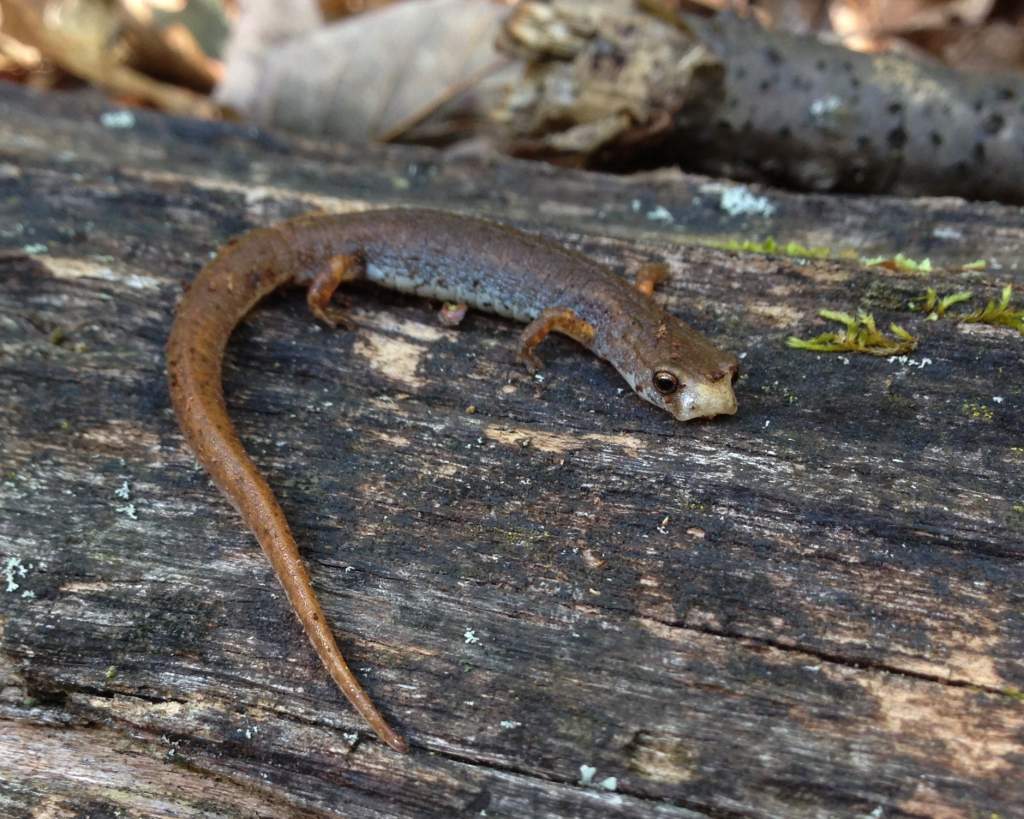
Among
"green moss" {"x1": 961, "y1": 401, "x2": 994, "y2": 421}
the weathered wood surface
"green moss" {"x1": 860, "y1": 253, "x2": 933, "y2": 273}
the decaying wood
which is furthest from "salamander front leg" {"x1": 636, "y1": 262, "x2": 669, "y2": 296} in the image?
the decaying wood

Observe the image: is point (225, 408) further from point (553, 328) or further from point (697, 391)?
point (697, 391)

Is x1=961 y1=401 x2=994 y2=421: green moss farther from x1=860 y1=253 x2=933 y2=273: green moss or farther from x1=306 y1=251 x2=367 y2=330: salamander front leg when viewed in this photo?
x1=306 y1=251 x2=367 y2=330: salamander front leg

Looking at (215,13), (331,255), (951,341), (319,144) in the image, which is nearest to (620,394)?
(951,341)

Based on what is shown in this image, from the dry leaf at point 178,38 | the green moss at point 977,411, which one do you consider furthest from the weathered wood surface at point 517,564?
the dry leaf at point 178,38

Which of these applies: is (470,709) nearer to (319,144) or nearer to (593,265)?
(593,265)

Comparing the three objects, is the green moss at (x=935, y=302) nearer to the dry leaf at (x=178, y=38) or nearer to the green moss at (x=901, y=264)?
the green moss at (x=901, y=264)
